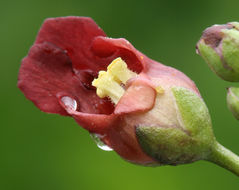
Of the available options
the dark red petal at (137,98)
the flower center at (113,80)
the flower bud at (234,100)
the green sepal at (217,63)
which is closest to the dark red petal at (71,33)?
the flower center at (113,80)

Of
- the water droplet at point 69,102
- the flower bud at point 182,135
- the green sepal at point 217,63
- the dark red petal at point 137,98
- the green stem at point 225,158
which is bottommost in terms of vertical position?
the green stem at point 225,158

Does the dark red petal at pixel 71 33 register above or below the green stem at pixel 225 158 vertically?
above

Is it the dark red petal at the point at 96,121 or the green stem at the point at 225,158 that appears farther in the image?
the green stem at the point at 225,158

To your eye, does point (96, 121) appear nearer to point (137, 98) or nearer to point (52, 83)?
point (137, 98)

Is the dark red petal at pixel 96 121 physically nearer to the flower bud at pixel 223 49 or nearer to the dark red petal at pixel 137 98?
the dark red petal at pixel 137 98

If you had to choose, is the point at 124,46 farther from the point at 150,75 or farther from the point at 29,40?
the point at 29,40

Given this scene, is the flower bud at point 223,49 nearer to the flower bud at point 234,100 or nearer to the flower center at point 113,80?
the flower bud at point 234,100

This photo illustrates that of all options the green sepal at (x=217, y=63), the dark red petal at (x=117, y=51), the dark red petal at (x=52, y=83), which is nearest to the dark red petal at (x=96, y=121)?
the dark red petal at (x=52, y=83)
